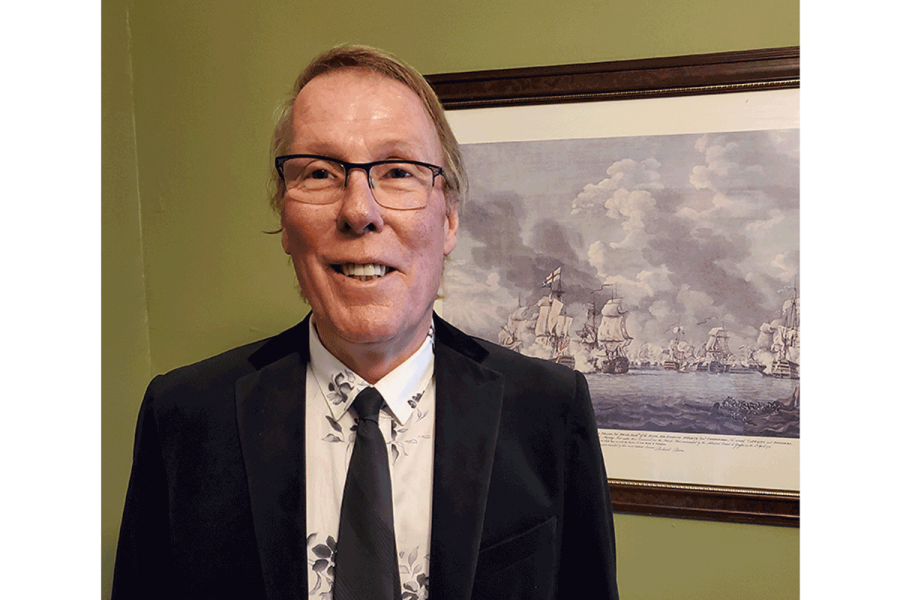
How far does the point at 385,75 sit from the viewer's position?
689mm

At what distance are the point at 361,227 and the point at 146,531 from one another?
517 millimetres

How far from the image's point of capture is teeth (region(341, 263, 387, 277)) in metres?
0.65

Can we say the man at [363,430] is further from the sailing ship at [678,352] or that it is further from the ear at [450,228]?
the sailing ship at [678,352]

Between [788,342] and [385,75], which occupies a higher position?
[385,75]

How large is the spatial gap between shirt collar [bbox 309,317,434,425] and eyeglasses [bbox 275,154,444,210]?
0.20 m

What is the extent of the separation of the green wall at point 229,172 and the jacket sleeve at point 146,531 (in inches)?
16.2

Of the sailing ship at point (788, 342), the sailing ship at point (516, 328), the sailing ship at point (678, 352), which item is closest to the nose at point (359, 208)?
the sailing ship at point (516, 328)

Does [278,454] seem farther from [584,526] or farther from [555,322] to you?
[555,322]

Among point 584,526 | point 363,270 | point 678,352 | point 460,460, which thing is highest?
point 363,270

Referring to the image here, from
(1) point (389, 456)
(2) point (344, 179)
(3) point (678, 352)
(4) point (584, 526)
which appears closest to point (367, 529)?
(1) point (389, 456)

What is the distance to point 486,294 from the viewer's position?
110cm

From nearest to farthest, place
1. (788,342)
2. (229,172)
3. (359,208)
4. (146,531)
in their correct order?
1. (359,208)
2. (146,531)
3. (788,342)
4. (229,172)
